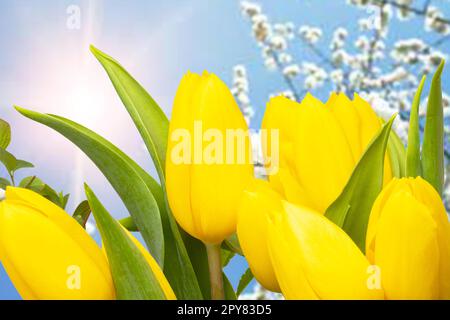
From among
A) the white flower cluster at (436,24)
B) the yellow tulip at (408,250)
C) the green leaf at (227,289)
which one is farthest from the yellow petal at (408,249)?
the white flower cluster at (436,24)

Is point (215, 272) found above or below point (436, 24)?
below

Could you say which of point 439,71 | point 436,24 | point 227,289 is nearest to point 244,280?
point 227,289

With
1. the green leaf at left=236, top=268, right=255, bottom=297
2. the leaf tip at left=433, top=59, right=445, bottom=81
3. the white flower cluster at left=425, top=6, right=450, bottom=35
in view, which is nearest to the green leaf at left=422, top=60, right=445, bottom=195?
the leaf tip at left=433, top=59, right=445, bottom=81

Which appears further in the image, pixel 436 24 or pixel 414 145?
pixel 436 24

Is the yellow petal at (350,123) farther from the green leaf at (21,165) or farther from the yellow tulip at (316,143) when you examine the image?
the green leaf at (21,165)

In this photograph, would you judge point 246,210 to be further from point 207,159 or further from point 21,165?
point 21,165

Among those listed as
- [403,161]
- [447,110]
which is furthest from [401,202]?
[447,110]

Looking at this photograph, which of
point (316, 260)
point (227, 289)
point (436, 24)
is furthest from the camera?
point (436, 24)

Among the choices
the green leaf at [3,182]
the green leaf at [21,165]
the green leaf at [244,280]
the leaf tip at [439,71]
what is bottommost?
the green leaf at [244,280]
